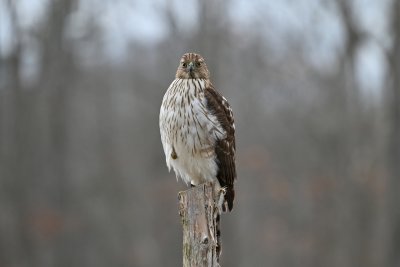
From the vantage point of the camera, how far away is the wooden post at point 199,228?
5.74 metres

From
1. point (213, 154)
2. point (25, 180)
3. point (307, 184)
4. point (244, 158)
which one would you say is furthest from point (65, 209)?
point (213, 154)

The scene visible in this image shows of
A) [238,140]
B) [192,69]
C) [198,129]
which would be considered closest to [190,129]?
[198,129]

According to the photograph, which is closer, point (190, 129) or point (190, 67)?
point (190, 129)

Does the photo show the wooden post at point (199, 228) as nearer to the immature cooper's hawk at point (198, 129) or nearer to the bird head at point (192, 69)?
the immature cooper's hawk at point (198, 129)

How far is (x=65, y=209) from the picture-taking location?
21.8 meters

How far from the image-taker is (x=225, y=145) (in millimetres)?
7027

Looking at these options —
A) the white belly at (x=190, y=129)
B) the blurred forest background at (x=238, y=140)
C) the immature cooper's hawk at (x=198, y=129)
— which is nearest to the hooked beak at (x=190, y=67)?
the immature cooper's hawk at (x=198, y=129)

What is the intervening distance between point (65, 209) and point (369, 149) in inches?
345

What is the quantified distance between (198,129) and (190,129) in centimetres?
8

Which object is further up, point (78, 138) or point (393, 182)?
point (78, 138)

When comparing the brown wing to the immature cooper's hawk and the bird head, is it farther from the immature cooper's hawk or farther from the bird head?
the bird head

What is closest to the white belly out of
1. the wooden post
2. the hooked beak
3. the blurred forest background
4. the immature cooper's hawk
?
the immature cooper's hawk

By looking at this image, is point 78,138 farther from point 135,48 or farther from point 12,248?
point 12,248

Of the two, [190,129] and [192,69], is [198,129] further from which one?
[192,69]
